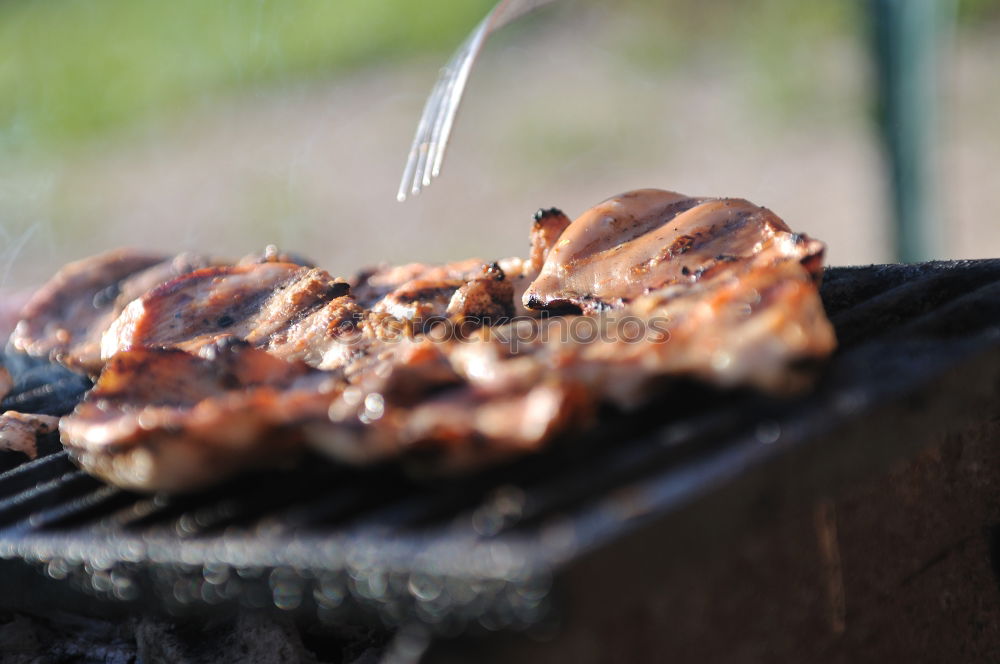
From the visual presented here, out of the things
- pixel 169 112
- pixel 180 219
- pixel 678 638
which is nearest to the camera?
pixel 678 638

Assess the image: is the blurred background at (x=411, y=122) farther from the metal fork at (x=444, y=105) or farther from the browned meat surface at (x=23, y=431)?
the browned meat surface at (x=23, y=431)

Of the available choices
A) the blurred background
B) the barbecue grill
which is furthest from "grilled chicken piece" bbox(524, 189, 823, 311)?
the blurred background

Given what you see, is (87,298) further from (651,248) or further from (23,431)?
(651,248)

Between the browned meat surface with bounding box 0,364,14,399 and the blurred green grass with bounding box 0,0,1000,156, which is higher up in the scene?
the blurred green grass with bounding box 0,0,1000,156

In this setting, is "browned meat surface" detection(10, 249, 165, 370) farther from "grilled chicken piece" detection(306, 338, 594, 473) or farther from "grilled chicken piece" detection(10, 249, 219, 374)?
"grilled chicken piece" detection(306, 338, 594, 473)

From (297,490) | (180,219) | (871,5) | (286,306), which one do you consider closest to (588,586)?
(297,490)

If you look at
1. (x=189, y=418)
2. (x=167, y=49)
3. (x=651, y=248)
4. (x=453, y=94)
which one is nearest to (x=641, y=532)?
(x=189, y=418)

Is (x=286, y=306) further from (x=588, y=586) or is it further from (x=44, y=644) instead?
(x=588, y=586)
